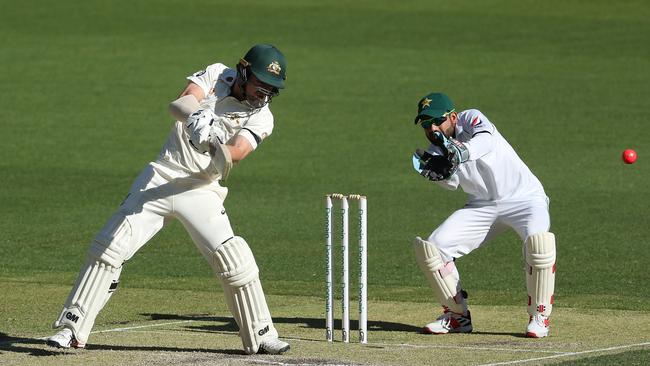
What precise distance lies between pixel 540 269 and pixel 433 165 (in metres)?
1.07

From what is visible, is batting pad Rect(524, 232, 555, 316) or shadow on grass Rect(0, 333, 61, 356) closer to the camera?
shadow on grass Rect(0, 333, 61, 356)

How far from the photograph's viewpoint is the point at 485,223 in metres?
9.87

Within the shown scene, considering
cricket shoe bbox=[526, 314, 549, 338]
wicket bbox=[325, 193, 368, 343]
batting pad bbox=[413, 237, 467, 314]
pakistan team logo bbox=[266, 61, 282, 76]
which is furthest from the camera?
batting pad bbox=[413, 237, 467, 314]

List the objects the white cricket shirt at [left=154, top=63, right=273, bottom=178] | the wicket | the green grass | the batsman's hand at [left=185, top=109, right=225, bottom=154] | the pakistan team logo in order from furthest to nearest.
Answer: the green grass, the wicket, the white cricket shirt at [left=154, top=63, right=273, bottom=178], the pakistan team logo, the batsman's hand at [left=185, top=109, right=225, bottom=154]

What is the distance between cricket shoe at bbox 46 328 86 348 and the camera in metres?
8.20

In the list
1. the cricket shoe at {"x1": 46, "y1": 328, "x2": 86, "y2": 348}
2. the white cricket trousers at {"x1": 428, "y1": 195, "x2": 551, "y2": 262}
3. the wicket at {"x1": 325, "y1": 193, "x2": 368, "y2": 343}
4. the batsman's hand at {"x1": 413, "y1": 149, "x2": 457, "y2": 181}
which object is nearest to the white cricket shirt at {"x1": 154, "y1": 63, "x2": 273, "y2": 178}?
the wicket at {"x1": 325, "y1": 193, "x2": 368, "y2": 343}

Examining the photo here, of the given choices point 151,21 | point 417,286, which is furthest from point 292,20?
point 417,286

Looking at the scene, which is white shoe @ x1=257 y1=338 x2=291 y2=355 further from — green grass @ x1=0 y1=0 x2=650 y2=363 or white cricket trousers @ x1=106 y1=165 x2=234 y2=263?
green grass @ x1=0 y1=0 x2=650 y2=363

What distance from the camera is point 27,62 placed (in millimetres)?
28266

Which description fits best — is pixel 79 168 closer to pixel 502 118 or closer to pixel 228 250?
pixel 502 118

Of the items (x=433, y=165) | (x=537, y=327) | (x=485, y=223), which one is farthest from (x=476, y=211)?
(x=537, y=327)

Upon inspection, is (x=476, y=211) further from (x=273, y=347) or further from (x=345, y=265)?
(x=273, y=347)

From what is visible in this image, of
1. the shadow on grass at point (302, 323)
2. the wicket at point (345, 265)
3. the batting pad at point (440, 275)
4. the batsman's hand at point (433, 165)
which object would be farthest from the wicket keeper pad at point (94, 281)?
the batting pad at point (440, 275)

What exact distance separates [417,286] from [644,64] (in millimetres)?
17787
